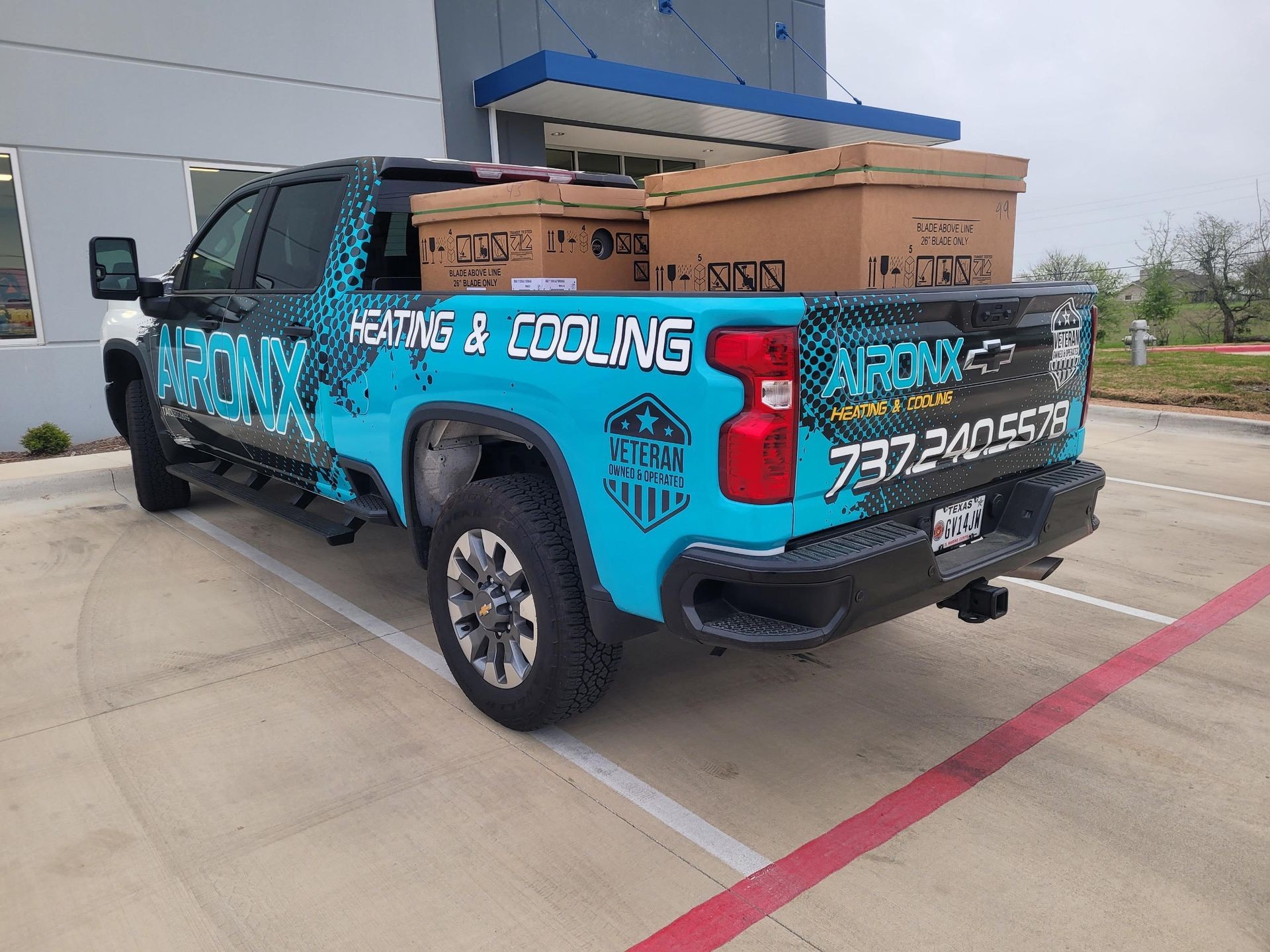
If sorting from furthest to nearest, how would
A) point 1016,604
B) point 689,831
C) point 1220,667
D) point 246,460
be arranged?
point 246,460, point 1016,604, point 1220,667, point 689,831

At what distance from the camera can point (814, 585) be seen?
241 cm

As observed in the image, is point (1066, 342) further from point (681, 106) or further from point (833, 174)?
point (681, 106)

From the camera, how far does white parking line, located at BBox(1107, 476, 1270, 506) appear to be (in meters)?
6.52

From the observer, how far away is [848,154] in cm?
281

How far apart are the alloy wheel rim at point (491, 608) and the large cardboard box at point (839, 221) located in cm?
119

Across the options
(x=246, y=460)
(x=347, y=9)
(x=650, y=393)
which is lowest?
(x=246, y=460)

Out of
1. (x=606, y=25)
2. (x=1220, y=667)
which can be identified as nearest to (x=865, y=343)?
(x=1220, y=667)

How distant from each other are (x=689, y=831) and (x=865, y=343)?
1505 millimetres

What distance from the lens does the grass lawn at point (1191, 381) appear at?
34.5 feet

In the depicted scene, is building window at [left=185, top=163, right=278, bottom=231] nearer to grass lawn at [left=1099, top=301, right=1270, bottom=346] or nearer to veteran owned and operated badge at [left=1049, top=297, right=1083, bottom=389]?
veteran owned and operated badge at [left=1049, top=297, right=1083, bottom=389]

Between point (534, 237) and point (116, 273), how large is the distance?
3.09 metres

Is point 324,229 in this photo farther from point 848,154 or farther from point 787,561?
point 787,561

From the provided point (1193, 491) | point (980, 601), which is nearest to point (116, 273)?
point (980, 601)

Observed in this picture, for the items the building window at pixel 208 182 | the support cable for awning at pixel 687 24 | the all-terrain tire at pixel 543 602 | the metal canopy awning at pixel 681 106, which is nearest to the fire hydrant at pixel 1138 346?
the metal canopy awning at pixel 681 106
